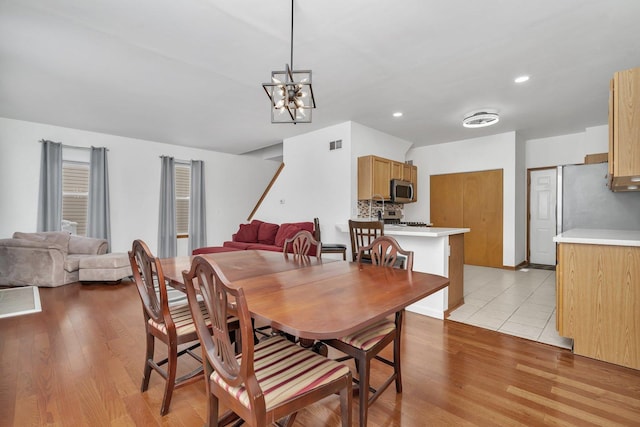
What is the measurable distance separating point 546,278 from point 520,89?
10.3 feet

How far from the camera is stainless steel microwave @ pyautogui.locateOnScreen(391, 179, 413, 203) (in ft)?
16.9

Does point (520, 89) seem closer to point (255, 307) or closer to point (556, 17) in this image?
point (556, 17)

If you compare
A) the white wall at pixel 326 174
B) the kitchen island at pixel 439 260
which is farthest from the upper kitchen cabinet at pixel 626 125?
the white wall at pixel 326 174

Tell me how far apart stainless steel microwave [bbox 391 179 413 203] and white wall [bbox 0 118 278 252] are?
414 cm

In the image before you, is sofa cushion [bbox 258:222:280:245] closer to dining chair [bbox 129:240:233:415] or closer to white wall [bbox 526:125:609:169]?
dining chair [bbox 129:240:233:415]

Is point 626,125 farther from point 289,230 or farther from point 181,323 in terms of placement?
point 289,230

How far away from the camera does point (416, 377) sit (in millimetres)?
1980

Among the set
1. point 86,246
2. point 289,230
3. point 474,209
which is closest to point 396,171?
point 474,209

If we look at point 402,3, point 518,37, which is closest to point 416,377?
point 402,3

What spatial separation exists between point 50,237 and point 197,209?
263 cm

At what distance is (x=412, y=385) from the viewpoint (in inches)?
74.4

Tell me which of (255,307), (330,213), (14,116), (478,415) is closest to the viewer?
(255,307)

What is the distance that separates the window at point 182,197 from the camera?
6609 mm

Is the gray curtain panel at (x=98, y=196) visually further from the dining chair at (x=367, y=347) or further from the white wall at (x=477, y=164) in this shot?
the white wall at (x=477, y=164)
